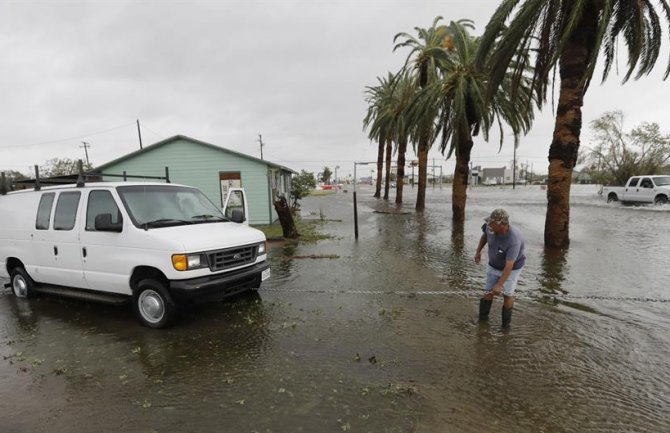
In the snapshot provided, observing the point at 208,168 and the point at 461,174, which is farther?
the point at 208,168

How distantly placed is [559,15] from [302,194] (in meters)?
17.6

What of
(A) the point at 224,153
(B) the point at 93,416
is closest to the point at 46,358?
(B) the point at 93,416

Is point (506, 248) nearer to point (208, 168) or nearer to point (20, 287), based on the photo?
point (20, 287)

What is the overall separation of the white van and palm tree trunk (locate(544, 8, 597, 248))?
8.73 metres

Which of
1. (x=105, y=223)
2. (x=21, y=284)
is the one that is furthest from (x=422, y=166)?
(x=21, y=284)

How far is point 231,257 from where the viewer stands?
→ 513 centimetres

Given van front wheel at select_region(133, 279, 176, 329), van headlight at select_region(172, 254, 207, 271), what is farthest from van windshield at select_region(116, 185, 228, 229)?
van front wheel at select_region(133, 279, 176, 329)

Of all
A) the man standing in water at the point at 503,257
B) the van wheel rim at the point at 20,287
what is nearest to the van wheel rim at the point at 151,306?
the van wheel rim at the point at 20,287

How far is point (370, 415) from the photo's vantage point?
3.04 meters

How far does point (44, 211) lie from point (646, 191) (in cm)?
3036

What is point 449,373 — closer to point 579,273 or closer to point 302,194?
point 579,273

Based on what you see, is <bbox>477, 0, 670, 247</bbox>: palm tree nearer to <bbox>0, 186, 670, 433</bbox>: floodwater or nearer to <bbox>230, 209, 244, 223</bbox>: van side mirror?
<bbox>0, 186, 670, 433</bbox>: floodwater

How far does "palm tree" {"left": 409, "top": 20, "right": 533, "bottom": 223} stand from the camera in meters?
13.9

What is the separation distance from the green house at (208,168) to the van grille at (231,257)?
10.4 metres
